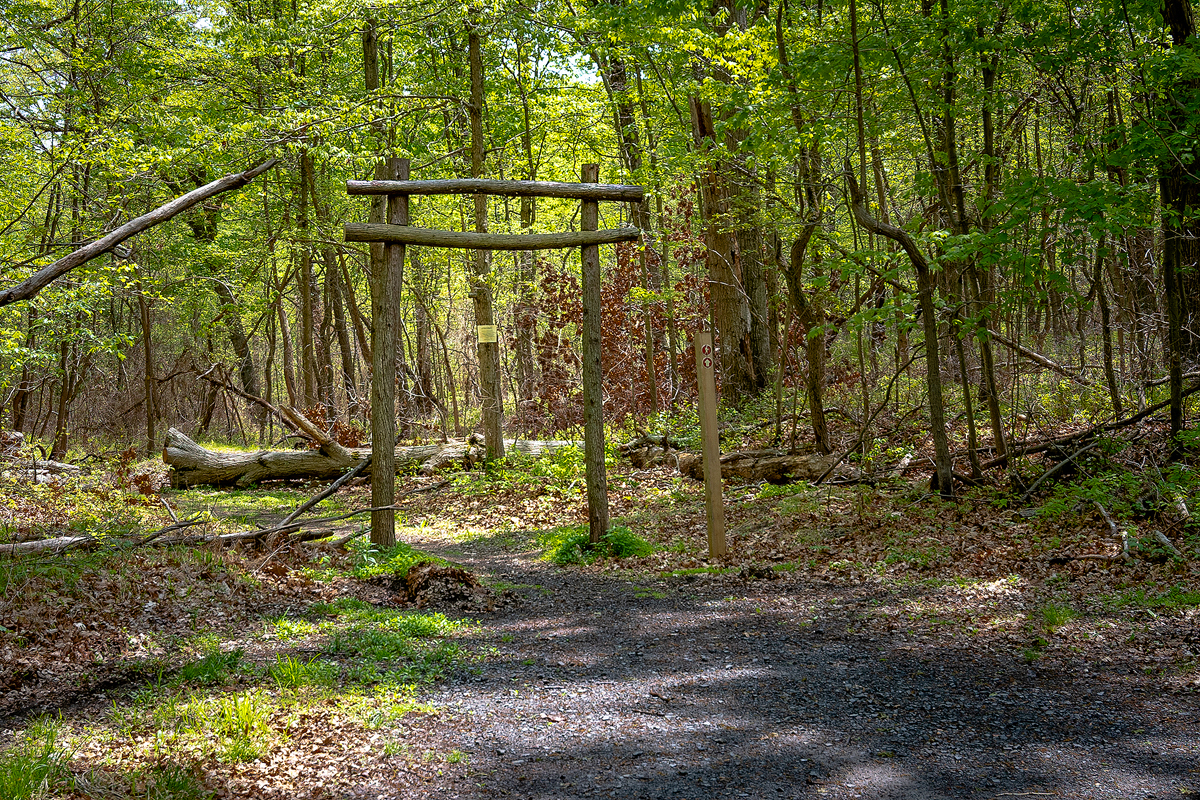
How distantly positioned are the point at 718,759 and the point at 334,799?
1671 millimetres

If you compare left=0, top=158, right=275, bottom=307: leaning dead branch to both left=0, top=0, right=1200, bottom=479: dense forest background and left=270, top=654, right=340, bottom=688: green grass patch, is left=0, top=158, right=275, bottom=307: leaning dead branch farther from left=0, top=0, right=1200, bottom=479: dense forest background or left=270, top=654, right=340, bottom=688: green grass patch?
left=270, top=654, right=340, bottom=688: green grass patch

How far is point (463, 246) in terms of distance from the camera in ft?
26.8

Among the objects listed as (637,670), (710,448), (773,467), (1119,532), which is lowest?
(637,670)

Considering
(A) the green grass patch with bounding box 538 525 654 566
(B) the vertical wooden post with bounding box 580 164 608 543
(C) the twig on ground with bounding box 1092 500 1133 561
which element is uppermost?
(B) the vertical wooden post with bounding box 580 164 608 543

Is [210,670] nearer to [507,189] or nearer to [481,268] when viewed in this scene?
[507,189]

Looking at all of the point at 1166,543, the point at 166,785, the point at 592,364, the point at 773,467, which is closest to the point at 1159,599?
the point at 1166,543

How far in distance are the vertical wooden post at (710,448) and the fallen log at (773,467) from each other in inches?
116

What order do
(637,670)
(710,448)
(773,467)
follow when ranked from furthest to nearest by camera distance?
(773,467), (710,448), (637,670)

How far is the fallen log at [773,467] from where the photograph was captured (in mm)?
10883

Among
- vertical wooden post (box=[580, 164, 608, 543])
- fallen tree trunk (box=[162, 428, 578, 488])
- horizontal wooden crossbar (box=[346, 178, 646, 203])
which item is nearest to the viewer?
horizontal wooden crossbar (box=[346, 178, 646, 203])

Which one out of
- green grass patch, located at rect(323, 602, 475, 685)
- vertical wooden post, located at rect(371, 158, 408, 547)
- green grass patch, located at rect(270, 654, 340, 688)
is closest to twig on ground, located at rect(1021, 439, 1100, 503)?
green grass patch, located at rect(323, 602, 475, 685)

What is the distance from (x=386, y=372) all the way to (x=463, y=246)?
153cm

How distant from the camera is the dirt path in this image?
3.29m

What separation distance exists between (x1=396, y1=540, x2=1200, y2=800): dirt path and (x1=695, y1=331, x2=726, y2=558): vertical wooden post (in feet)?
6.48
